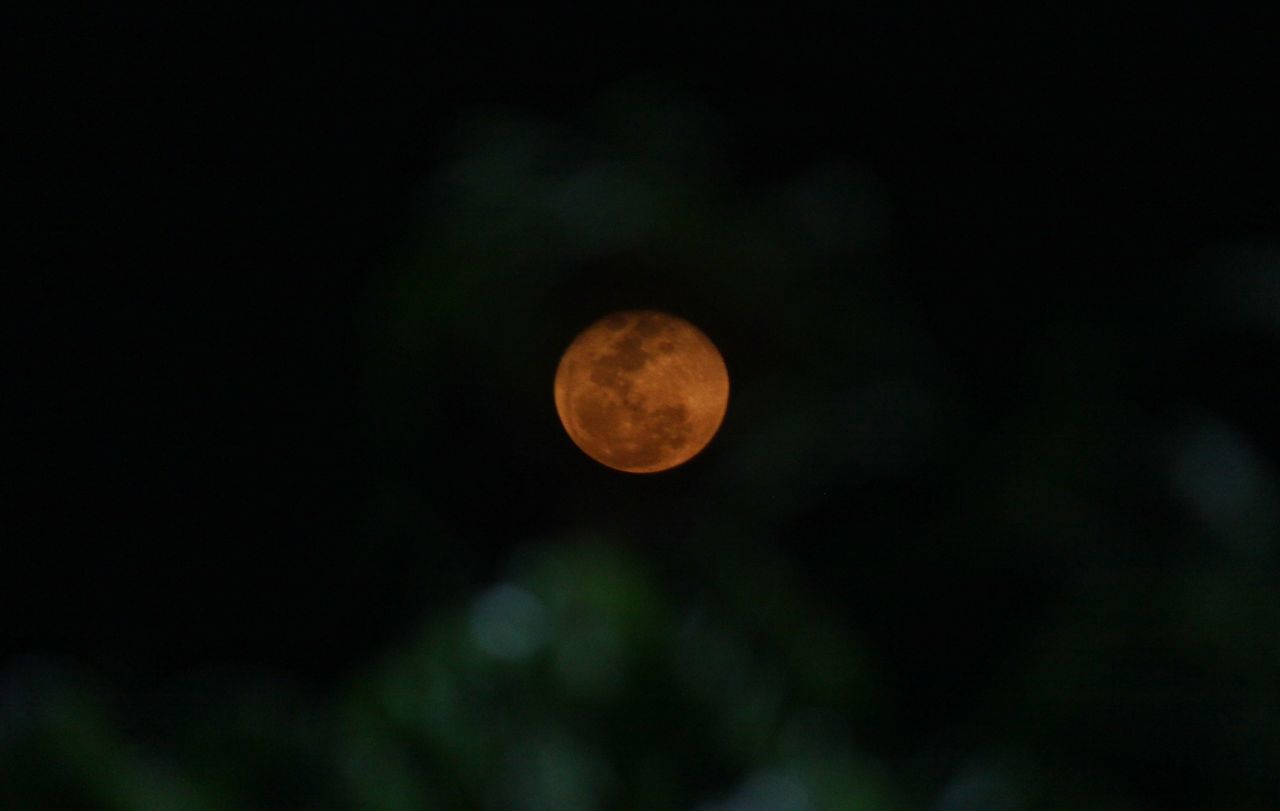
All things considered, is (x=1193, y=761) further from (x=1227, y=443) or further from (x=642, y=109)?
Answer: (x=642, y=109)

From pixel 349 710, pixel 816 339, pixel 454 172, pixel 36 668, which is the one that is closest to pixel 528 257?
pixel 454 172

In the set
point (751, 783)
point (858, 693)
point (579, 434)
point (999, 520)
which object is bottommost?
point (751, 783)

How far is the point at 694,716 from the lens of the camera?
117 centimetres

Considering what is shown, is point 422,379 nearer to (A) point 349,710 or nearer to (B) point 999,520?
(A) point 349,710

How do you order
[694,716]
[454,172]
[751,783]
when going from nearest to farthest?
[751,783] < [694,716] < [454,172]

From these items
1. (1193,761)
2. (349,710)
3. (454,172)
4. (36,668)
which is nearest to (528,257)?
(454,172)

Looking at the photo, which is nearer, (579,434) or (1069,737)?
(1069,737)


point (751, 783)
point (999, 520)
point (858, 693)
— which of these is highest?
point (999, 520)

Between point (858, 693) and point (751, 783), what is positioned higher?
point (858, 693)

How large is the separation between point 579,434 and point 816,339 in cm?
25

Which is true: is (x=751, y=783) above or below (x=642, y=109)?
below

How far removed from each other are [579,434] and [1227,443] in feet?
1.92

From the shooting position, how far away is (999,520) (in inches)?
48.4

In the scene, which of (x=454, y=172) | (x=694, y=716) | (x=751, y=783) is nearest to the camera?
(x=751, y=783)
